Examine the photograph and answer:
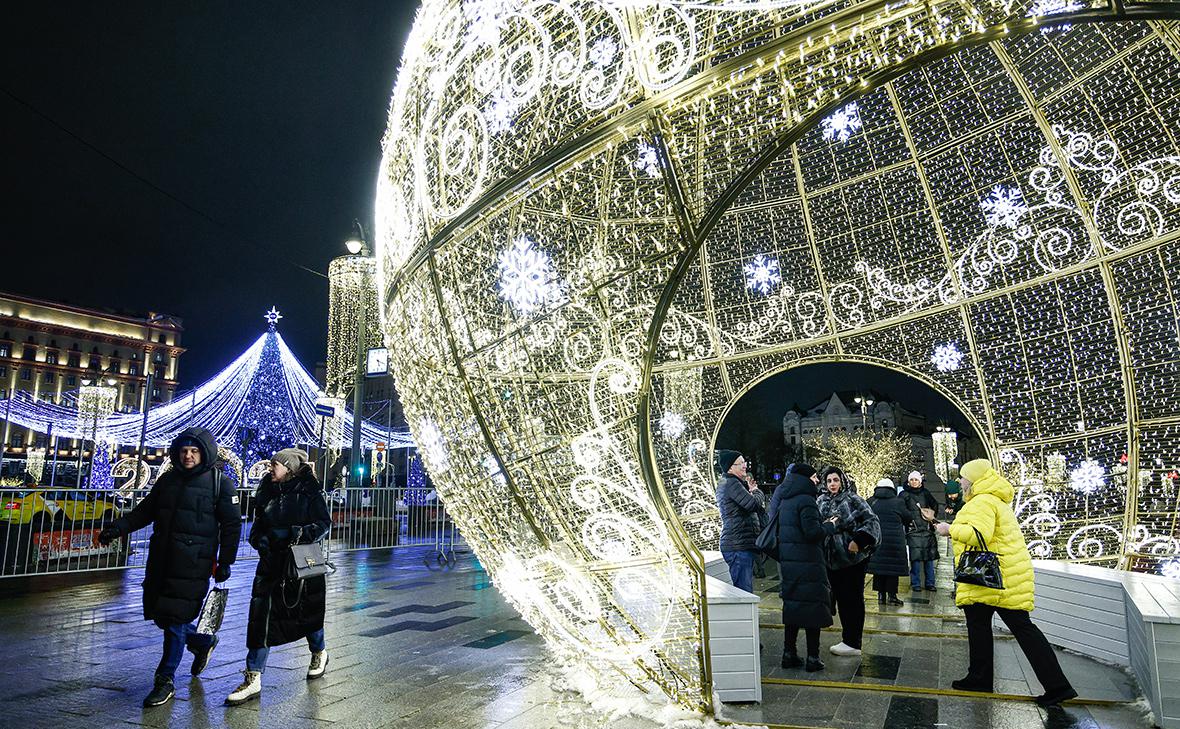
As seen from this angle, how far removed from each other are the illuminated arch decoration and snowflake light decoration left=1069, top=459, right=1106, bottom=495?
0.02 meters

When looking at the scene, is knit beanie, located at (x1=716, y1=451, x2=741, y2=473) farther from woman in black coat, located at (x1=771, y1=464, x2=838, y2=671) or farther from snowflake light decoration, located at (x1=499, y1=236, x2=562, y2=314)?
snowflake light decoration, located at (x1=499, y1=236, x2=562, y2=314)

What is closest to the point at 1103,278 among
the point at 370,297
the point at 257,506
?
the point at 257,506

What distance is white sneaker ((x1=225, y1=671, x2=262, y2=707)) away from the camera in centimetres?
407

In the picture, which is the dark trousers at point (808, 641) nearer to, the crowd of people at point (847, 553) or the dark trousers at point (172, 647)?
the crowd of people at point (847, 553)

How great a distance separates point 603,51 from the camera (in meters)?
2.86

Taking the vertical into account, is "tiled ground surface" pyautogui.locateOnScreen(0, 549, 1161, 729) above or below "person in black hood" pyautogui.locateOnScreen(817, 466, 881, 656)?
below

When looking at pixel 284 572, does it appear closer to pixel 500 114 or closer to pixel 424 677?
pixel 424 677

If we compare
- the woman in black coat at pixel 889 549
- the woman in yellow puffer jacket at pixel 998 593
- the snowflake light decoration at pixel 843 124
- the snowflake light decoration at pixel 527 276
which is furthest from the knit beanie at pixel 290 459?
the woman in black coat at pixel 889 549

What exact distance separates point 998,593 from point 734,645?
5.24 feet

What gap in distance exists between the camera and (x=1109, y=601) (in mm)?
4855

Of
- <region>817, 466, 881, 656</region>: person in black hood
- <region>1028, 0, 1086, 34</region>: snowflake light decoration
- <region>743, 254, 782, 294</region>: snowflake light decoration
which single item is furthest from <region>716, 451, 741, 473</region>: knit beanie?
<region>1028, 0, 1086, 34</region>: snowflake light decoration

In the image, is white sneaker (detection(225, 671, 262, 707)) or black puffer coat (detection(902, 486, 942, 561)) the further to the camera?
black puffer coat (detection(902, 486, 942, 561))

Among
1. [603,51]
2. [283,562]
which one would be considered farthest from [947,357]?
[283,562]

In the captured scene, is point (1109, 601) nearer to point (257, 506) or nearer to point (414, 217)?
point (414, 217)
